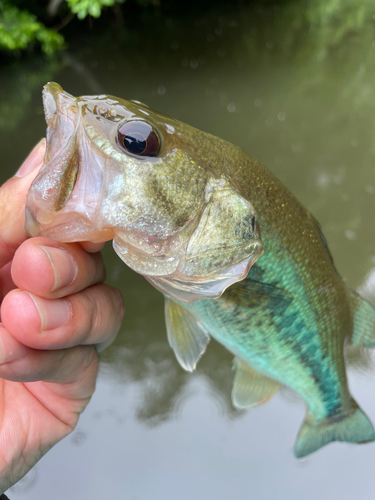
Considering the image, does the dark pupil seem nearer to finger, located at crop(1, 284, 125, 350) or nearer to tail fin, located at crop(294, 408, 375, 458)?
finger, located at crop(1, 284, 125, 350)

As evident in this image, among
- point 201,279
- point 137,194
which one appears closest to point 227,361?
point 201,279

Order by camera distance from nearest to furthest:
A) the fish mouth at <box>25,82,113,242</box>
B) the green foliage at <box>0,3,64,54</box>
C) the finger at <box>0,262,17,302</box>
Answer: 1. the fish mouth at <box>25,82,113,242</box>
2. the finger at <box>0,262,17,302</box>
3. the green foliage at <box>0,3,64,54</box>

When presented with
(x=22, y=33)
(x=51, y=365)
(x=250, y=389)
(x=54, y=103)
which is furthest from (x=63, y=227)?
(x=22, y=33)

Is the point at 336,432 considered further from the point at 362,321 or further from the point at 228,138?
the point at 228,138

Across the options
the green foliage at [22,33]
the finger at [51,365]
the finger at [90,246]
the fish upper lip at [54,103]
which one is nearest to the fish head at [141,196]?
the fish upper lip at [54,103]

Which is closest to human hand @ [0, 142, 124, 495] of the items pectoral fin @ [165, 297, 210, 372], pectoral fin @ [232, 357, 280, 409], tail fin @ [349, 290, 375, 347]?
pectoral fin @ [165, 297, 210, 372]

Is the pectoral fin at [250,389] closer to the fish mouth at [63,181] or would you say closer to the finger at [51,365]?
the finger at [51,365]

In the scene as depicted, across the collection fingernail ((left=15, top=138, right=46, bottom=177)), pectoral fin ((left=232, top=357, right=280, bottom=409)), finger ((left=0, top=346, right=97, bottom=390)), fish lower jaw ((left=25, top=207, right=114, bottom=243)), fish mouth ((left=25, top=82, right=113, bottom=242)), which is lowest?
pectoral fin ((left=232, top=357, right=280, bottom=409))

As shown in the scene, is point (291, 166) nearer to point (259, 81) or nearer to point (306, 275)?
point (259, 81)
